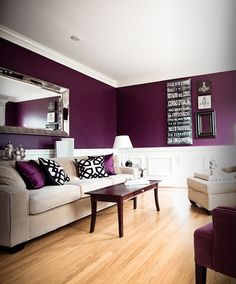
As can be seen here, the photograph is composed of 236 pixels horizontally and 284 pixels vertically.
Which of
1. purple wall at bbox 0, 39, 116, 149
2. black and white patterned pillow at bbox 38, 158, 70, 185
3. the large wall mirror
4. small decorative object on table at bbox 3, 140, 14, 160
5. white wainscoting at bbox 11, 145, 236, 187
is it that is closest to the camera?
black and white patterned pillow at bbox 38, 158, 70, 185

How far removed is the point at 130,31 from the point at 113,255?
2.90 m

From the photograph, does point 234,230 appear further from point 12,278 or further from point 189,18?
point 189,18

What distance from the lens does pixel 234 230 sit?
1132 mm

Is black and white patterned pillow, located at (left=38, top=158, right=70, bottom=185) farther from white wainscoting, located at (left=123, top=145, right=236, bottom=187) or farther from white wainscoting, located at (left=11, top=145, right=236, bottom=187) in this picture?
white wainscoting, located at (left=123, top=145, right=236, bottom=187)

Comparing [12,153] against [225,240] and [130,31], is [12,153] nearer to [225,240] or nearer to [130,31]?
[130,31]

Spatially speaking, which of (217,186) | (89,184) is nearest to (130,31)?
(89,184)

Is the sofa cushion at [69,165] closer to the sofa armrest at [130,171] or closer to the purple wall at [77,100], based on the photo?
the purple wall at [77,100]

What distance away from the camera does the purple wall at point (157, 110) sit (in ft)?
15.8

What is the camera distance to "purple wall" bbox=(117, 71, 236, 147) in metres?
4.81

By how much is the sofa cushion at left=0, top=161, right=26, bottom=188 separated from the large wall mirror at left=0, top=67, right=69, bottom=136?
74 cm

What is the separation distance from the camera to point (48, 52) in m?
3.92

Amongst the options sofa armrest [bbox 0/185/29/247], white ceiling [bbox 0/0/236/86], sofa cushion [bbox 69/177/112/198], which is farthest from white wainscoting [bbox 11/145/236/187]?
sofa armrest [bbox 0/185/29/247]

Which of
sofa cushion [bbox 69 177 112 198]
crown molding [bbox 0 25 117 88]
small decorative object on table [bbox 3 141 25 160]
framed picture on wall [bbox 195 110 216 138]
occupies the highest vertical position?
crown molding [bbox 0 25 117 88]

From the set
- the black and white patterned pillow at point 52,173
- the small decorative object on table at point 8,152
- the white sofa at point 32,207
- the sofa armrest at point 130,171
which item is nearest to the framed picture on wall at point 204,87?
the sofa armrest at point 130,171
